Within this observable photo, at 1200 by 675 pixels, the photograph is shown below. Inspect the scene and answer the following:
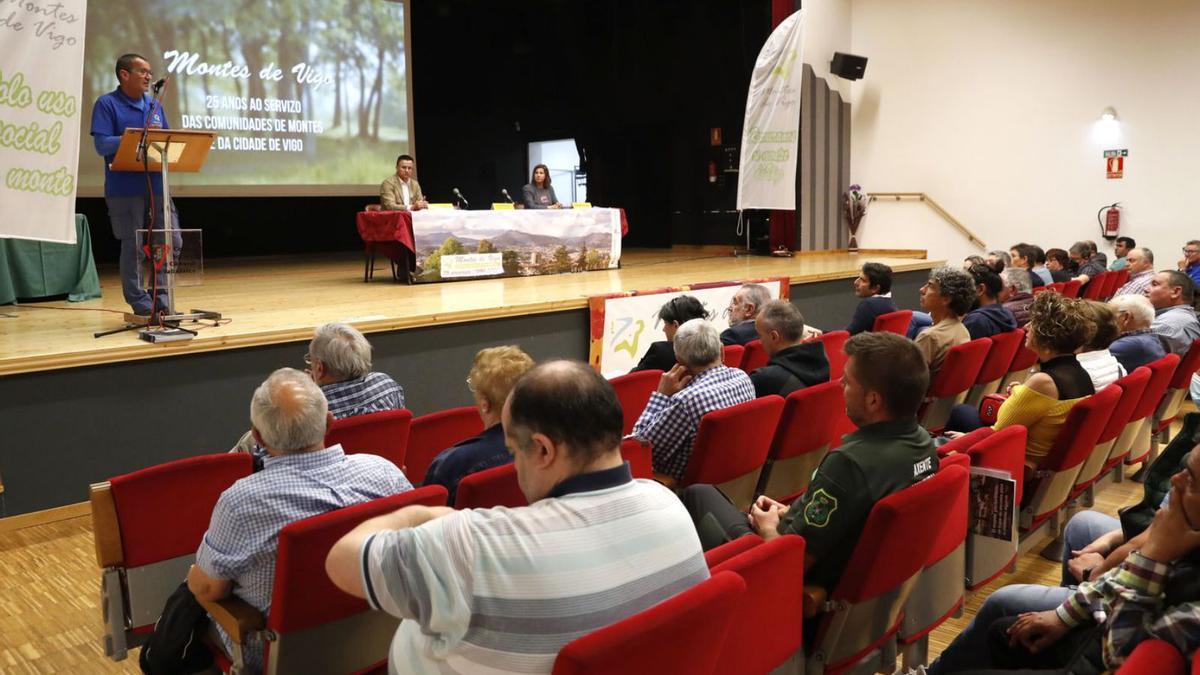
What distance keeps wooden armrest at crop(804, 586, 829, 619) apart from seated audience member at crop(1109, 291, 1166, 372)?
2779 millimetres

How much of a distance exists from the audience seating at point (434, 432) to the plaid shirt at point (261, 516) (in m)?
0.98

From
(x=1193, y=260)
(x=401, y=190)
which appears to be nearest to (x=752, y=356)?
(x=401, y=190)

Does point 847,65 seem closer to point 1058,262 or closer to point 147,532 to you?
point 1058,262

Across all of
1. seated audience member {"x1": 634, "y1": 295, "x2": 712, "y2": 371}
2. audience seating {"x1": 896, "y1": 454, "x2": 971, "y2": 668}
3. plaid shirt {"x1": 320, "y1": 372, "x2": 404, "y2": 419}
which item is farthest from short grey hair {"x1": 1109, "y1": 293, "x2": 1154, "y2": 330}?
plaid shirt {"x1": 320, "y1": 372, "x2": 404, "y2": 419}

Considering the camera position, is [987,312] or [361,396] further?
[987,312]

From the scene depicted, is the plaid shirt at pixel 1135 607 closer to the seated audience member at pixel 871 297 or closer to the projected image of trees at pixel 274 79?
the seated audience member at pixel 871 297

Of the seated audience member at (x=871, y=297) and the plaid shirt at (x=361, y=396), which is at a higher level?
the seated audience member at (x=871, y=297)

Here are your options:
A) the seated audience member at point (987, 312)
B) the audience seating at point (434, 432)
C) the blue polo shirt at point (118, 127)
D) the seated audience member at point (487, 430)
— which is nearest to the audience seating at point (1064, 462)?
the seated audience member at point (987, 312)

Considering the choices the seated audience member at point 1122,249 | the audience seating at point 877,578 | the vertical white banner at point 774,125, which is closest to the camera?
the audience seating at point 877,578

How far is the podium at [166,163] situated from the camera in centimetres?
427

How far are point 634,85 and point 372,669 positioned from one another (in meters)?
11.6

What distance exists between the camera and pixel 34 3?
151 inches

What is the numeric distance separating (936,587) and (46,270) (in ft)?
21.2

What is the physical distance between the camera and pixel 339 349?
302 cm
